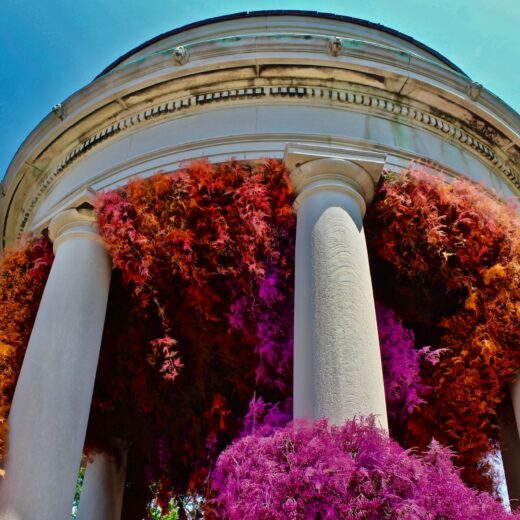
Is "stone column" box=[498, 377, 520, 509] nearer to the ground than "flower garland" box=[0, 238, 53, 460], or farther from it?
nearer to the ground

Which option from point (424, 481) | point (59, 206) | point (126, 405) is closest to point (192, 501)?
point (126, 405)

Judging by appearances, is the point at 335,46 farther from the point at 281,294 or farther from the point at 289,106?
the point at 281,294

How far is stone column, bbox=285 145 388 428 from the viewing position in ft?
34.7

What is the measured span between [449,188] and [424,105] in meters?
3.87

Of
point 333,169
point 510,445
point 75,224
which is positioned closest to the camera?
point 333,169

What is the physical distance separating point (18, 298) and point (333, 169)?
9.36 metres

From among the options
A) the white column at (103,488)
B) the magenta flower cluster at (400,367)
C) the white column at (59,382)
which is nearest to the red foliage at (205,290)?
the white column at (59,382)

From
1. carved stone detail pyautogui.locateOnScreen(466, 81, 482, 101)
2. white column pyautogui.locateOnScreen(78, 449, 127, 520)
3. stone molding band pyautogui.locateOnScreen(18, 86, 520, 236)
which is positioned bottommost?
white column pyautogui.locateOnScreen(78, 449, 127, 520)

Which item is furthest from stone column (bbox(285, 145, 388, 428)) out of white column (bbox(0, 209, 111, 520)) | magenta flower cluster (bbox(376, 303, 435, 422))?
white column (bbox(0, 209, 111, 520))

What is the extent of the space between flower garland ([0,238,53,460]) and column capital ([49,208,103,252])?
1402mm

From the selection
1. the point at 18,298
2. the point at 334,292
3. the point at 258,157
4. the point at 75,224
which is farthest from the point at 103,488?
the point at 334,292

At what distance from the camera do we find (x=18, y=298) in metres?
16.3

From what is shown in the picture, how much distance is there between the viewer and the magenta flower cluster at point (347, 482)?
834 centimetres

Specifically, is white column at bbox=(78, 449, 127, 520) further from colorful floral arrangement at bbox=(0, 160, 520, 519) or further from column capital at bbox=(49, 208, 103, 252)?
column capital at bbox=(49, 208, 103, 252)
